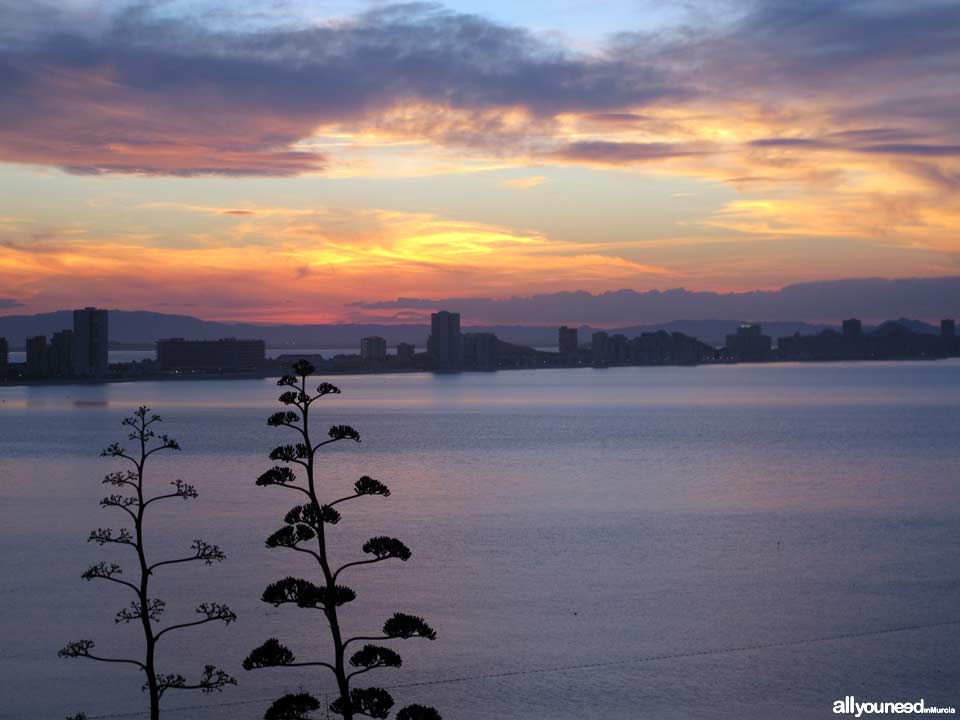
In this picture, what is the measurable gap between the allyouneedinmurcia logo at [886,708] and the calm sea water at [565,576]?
0.24 metres

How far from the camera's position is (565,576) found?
90.8 feet

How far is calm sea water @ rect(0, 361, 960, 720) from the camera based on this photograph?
63.6 ft

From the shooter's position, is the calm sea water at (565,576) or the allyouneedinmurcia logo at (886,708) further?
the calm sea water at (565,576)

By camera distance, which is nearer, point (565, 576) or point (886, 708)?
point (886, 708)

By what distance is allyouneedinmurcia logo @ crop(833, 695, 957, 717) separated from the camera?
59.5ft

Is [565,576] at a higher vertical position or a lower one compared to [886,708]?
higher

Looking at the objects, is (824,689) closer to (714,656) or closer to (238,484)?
(714,656)

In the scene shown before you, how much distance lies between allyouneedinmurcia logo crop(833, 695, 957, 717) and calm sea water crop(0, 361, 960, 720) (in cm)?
24

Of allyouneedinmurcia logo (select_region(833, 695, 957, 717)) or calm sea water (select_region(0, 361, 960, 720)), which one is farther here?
calm sea water (select_region(0, 361, 960, 720))

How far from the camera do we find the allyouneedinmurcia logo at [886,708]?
1812cm

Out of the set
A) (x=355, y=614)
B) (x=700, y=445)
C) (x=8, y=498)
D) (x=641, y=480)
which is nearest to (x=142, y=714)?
(x=355, y=614)

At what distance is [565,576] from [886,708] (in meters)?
10.3

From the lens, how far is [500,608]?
2425 centimetres

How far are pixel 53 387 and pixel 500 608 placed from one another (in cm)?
17991
